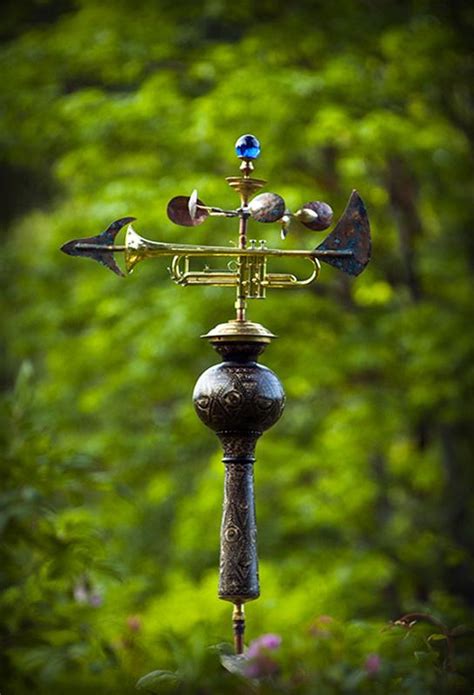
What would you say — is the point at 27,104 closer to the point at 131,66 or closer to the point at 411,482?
the point at 131,66

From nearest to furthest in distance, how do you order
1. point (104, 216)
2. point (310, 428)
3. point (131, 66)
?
1. point (104, 216)
2. point (131, 66)
3. point (310, 428)

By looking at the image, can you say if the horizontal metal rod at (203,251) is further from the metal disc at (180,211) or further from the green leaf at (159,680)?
the green leaf at (159,680)

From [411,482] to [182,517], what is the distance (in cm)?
192

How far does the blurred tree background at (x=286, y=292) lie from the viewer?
760 cm

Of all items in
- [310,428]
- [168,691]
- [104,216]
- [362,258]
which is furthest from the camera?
[310,428]

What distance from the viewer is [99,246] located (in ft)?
10.0

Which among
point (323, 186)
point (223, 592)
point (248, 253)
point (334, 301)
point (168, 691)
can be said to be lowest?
point (168, 691)

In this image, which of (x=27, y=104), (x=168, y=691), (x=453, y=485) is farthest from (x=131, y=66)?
(x=168, y=691)

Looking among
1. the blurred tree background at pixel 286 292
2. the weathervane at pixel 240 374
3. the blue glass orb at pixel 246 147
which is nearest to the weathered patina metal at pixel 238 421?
the weathervane at pixel 240 374

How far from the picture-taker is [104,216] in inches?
307

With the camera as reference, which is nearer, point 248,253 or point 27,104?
point 248,253

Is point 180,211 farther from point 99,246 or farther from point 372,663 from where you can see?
point 372,663

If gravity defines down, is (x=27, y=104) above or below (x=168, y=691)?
above

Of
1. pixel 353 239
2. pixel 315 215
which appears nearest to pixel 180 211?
pixel 315 215
